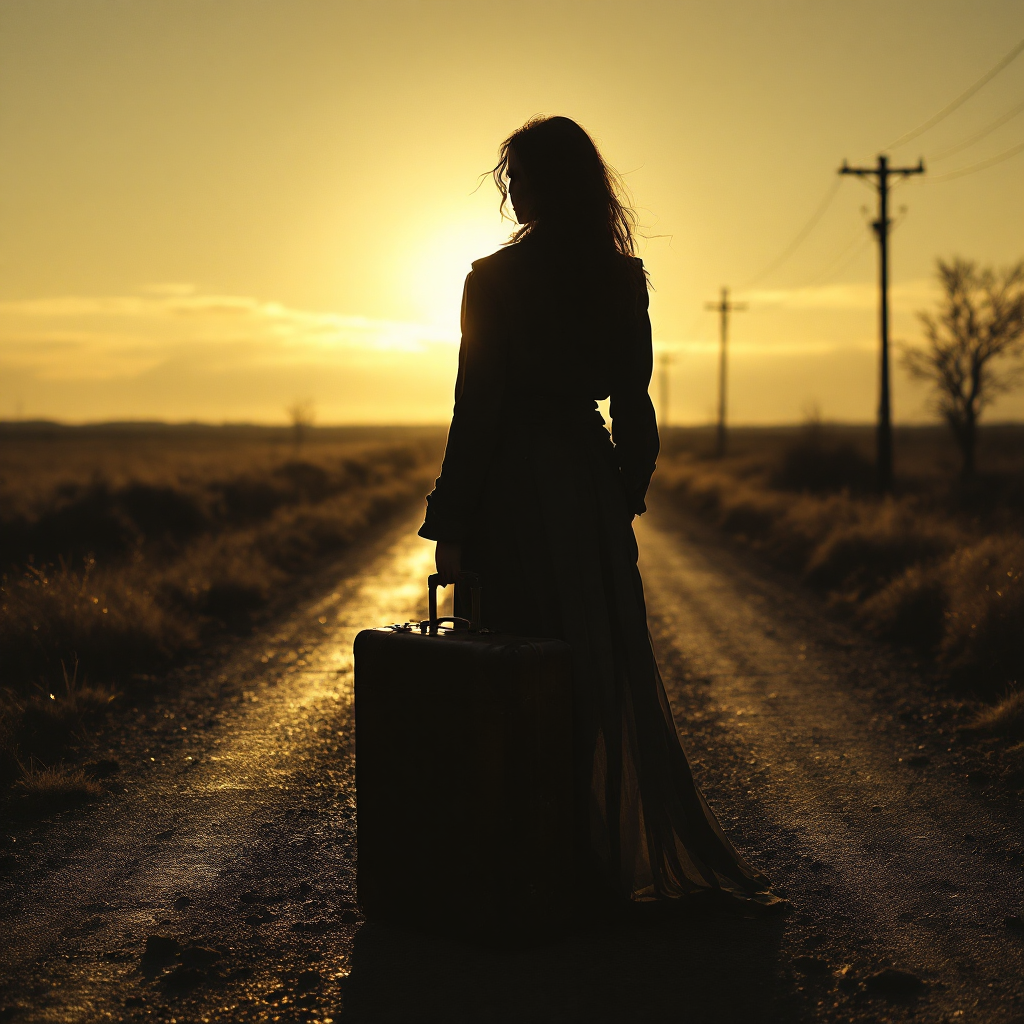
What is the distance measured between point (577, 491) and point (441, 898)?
4.22ft

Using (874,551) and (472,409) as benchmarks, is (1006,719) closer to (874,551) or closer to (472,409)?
(472,409)

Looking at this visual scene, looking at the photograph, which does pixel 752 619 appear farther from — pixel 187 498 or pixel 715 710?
pixel 187 498

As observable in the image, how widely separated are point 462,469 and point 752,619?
7748 millimetres

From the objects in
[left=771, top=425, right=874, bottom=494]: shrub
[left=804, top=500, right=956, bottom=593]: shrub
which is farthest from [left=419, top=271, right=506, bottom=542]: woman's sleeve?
[left=771, top=425, right=874, bottom=494]: shrub

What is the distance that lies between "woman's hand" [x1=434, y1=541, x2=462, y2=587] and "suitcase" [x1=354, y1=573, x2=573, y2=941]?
0.59 ft

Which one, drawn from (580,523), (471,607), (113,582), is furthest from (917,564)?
(471,607)

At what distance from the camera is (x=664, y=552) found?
17422 mm

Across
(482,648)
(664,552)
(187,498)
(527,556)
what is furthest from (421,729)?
(187,498)

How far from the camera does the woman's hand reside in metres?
3.40

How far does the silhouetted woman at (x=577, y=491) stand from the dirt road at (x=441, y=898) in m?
0.30

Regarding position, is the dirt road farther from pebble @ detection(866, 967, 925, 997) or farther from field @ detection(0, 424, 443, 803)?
field @ detection(0, 424, 443, 803)

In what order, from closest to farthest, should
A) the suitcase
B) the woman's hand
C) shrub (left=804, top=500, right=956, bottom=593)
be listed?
the suitcase → the woman's hand → shrub (left=804, top=500, right=956, bottom=593)

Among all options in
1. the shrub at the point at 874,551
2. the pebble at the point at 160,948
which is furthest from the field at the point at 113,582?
the shrub at the point at 874,551

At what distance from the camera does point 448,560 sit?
11.2 feet
